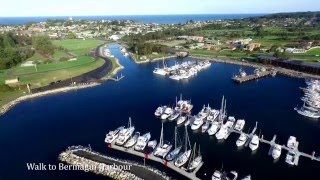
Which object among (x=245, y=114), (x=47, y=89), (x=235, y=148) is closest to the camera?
(x=235, y=148)

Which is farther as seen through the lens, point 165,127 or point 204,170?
point 165,127

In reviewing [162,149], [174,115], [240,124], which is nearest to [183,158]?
[162,149]

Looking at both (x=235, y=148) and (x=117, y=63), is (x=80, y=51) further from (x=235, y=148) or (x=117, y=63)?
(x=235, y=148)

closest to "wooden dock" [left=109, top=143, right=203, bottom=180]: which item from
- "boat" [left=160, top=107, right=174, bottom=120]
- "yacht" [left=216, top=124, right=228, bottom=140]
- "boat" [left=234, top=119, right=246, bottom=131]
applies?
"yacht" [left=216, top=124, right=228, bottom=140]

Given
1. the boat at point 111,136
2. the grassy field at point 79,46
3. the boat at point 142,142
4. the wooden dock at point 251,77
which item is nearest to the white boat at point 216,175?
the boat at point 142,142

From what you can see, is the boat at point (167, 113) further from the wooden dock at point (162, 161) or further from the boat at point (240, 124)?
the wooden dock at point (162, 161)

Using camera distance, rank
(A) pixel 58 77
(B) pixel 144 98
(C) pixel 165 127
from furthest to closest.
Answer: (A) pixel 58 77 < (B) pixel 144 98 < (C) pixel 165 127

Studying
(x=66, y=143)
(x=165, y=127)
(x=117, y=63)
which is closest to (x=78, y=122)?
(x=66, y=143)
